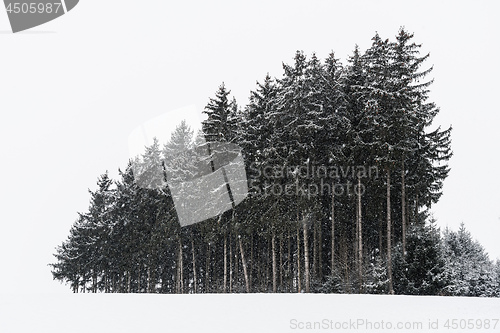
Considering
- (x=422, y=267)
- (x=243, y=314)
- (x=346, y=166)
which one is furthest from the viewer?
(x=346, y=166)

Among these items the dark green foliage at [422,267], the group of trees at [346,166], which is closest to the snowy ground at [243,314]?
the dark green foliage at [422,267]

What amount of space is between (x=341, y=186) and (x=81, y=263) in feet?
105

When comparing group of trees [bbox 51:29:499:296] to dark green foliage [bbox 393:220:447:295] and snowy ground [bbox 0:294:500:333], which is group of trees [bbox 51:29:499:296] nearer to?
dark green foliage [bbox 393:220:447:295]

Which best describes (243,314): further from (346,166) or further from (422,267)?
(346,166)

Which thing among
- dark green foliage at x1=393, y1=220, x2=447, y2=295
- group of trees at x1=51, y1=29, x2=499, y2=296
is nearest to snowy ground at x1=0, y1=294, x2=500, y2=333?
dark green foliage at x1=393, y1=220, x2=447, y2=295

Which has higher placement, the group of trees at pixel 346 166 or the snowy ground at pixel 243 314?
the group of trees at pixel 346 166

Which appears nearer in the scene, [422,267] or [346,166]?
[422,267]

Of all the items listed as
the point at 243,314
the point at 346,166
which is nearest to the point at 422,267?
the point at 346,166

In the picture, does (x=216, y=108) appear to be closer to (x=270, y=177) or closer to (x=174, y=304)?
(x=270, y=177)

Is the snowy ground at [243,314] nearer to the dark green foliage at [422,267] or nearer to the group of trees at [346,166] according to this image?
the dark green foliage at [422,267]

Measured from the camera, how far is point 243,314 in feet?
39.8

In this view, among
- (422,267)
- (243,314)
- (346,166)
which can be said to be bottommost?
(243,314)

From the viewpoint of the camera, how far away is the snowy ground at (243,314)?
1073cm

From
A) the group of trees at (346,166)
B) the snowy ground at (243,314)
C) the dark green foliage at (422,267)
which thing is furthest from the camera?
the group of trees at (346,166)
